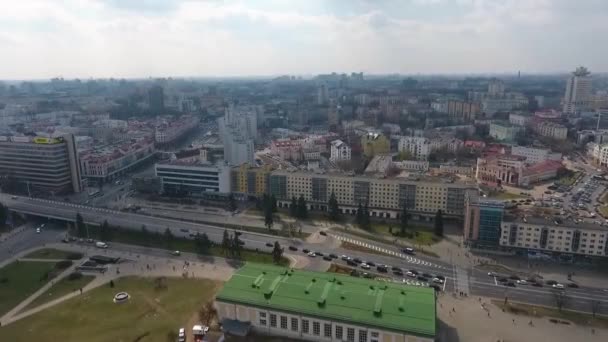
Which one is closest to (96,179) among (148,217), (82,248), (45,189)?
(45,189)

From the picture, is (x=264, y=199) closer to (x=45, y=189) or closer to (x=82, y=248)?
(x=82, y=248)

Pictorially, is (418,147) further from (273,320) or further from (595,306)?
(273,320)

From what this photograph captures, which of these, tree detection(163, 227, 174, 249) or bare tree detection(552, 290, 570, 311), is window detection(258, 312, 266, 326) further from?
bare tree detection(552, 290, 570, 311)

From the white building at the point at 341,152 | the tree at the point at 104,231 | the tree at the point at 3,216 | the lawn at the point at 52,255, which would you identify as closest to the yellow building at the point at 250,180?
the tree at the point at 104,231

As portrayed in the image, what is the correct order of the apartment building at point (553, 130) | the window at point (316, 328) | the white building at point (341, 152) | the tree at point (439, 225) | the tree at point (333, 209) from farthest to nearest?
the apartment building at point (553, 130) → the white building at point (341, 152) → the tree at point (333, 209) → the tree at point (439, 225) → the window at point (316, 328)

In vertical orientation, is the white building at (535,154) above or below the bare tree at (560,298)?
above

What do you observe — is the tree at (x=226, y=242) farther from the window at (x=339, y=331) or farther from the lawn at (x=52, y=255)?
the window at (x=339, y=331)
